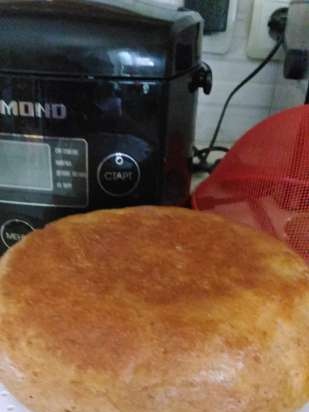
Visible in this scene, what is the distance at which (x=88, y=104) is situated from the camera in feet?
1.42

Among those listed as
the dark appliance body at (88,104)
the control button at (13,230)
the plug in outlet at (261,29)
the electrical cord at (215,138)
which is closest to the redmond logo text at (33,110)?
the dark appliance body at (88,104)

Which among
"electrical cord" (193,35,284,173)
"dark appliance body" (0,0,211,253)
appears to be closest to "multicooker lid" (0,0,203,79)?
"dark appliance body" (0,0,211,253)

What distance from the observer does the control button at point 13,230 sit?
0.49 metres

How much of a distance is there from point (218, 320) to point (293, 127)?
0.91 feet

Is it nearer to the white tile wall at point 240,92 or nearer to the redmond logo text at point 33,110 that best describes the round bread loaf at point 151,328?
the redmond logo text at point 33,110

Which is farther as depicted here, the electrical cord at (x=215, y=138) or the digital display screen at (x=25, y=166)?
the electrical cord at (x=215, y=138)

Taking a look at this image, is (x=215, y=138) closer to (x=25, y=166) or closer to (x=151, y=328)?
(x=25, y=166)

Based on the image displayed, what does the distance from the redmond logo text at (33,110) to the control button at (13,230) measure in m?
0.10

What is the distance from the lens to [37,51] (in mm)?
413

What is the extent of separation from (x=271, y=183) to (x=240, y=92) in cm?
39

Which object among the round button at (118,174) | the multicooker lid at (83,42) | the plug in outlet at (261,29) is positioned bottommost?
the round button at (118,174)

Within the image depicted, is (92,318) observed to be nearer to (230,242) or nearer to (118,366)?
(118,366)

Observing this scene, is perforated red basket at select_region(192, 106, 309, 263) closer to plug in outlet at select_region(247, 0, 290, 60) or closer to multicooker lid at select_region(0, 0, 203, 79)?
multicooker lid at select_region(0, 0, 203, 79)

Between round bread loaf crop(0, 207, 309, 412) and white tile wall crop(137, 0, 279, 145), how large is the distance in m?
0.52
